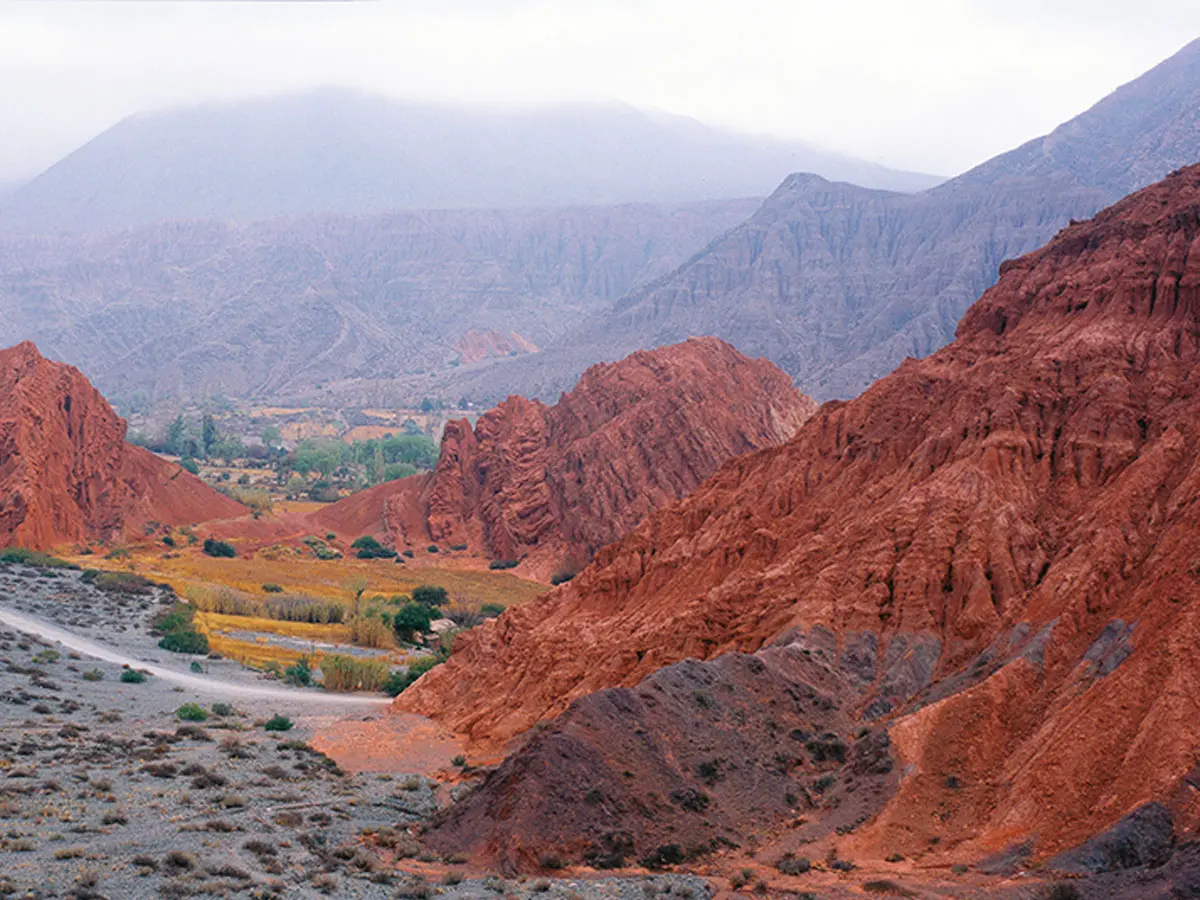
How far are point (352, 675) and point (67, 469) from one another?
45525mm

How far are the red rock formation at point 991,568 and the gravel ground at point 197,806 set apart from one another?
617 centimetres

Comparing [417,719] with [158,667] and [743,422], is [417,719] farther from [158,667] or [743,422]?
[743,422]

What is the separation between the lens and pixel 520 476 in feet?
314

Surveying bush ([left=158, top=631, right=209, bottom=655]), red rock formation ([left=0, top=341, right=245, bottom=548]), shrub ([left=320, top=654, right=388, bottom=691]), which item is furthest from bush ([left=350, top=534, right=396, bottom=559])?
shrub ([left=320, top=654, right=388, bottom=691])

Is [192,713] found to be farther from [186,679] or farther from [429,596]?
[429,596]

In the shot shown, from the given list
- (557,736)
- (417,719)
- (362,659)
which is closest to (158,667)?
(362,659)

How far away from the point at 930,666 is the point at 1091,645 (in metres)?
4.94

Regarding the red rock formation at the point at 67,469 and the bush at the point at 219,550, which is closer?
the red rock formation at the point at 67,469

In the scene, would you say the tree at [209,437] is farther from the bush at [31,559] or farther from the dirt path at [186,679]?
the dirt path at [186,679]

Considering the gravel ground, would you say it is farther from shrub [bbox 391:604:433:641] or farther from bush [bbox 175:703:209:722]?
shrub [bbox 391:604:433:641]

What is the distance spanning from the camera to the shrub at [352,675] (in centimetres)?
5166

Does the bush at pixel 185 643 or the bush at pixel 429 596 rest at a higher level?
the bush at pixel 185 643

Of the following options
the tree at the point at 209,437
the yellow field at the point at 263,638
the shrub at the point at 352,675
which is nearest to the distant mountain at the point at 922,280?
the tree at the point at 209,437

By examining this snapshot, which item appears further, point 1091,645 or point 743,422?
point 743,422
